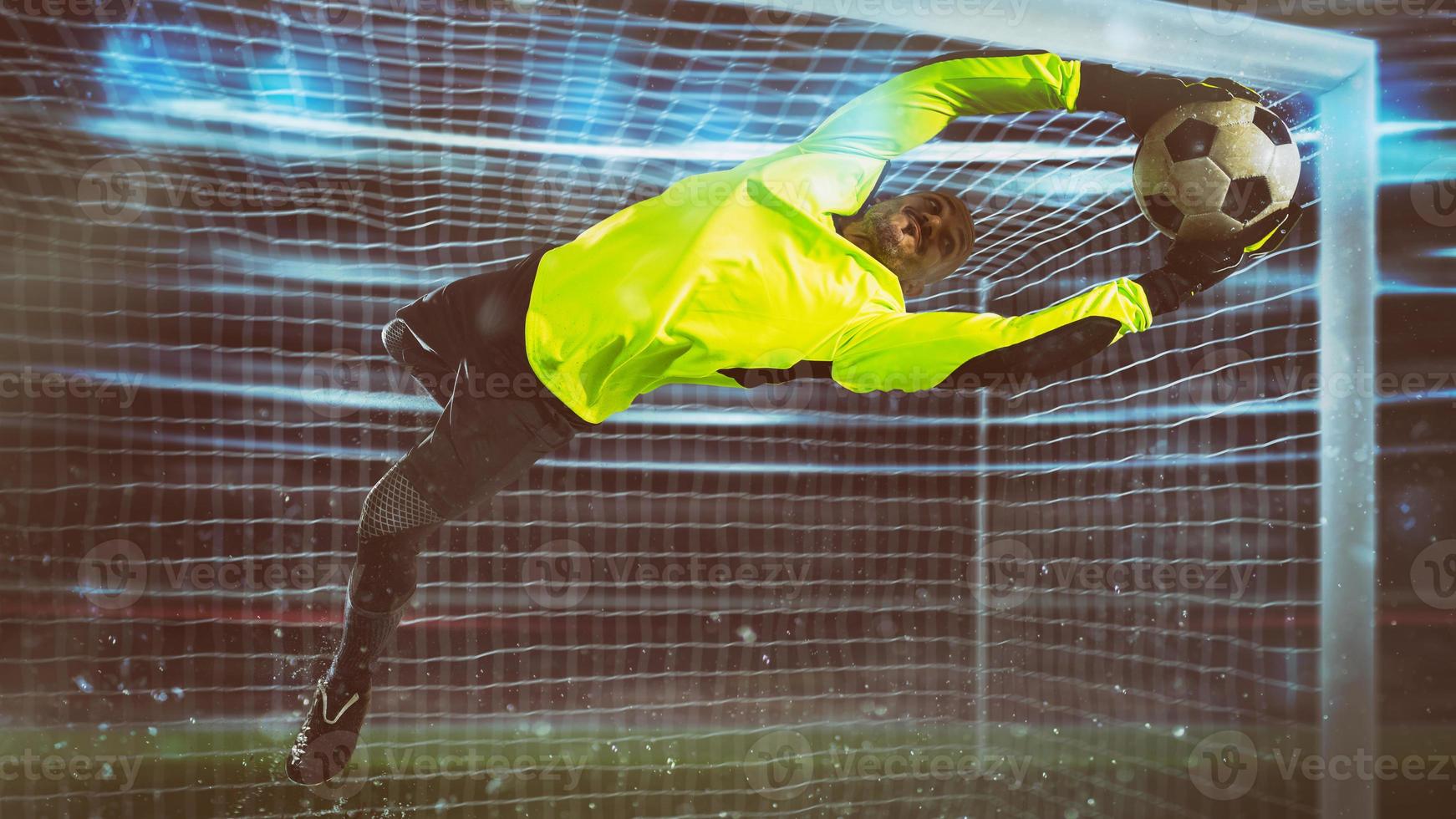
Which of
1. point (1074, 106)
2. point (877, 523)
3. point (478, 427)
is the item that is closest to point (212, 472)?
point (478, 427)

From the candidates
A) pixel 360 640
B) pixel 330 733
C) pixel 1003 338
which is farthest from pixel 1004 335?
pixel 330 733

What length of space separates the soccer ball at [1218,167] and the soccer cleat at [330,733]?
172 centimetres

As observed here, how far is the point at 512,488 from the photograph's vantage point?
3.25 meters

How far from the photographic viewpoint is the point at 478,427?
5.65ft

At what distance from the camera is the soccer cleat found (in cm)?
189

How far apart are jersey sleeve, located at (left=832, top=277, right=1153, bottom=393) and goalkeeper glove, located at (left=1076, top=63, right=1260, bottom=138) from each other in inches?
17.6

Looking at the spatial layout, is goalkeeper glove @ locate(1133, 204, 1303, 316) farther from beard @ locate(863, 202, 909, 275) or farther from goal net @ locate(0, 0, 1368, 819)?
goal net @ locate(0, 0, 1368, 819)

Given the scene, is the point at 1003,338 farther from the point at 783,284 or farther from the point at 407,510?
the point at 407,510

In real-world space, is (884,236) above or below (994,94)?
below

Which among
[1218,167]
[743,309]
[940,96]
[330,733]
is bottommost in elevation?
[330,733]

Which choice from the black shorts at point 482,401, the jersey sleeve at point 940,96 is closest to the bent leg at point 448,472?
the black shorts at point 482,401

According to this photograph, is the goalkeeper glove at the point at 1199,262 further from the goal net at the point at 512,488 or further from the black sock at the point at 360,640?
the black sock at the point at 360,640

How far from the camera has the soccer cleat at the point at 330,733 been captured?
74.2 inches

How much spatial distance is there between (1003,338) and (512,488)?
2.21 meters
